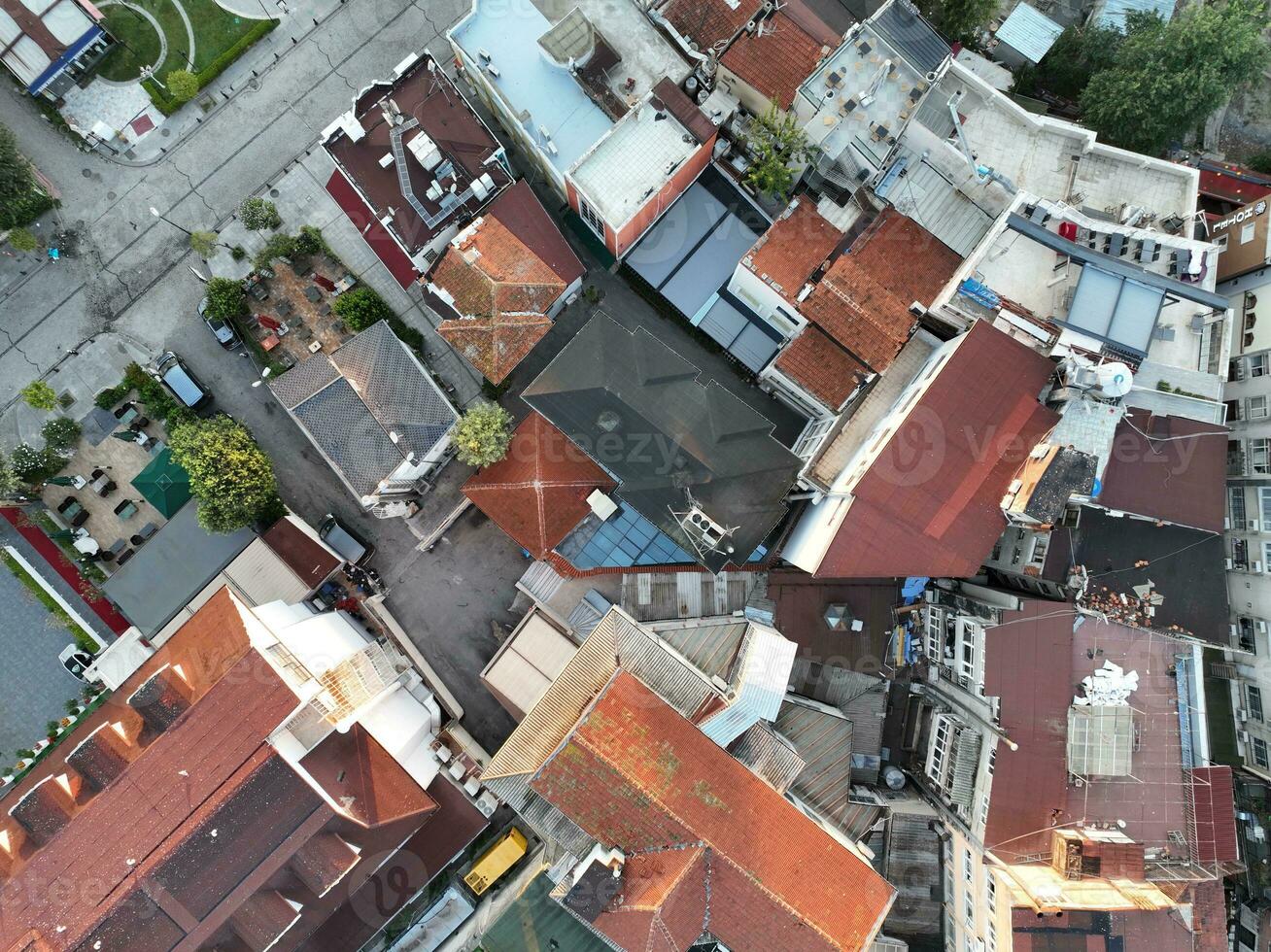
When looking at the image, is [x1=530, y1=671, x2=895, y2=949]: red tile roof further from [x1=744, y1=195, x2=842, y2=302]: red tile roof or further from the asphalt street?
[x1=744, y1=195, x2=842, y2=302]: red tile roof

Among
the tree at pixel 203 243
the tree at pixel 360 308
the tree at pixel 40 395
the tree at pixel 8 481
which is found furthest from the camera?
the tree at pixel 360 308

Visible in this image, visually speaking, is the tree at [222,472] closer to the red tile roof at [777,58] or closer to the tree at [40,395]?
the tree at [40,395]

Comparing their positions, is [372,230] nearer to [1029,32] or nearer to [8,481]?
[8,481]

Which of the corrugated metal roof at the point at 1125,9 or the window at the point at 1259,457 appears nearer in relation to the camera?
the window at the point at 1259,457

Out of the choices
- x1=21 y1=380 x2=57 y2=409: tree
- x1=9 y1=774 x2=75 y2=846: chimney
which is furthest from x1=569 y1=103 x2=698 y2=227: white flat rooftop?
x1=9 y1=774 x2=75 y2=846: chimney

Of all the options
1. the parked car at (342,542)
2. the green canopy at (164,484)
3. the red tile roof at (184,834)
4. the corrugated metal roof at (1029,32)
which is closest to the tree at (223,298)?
the green canopy at (164,484)

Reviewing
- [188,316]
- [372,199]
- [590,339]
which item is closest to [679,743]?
[590,339]
